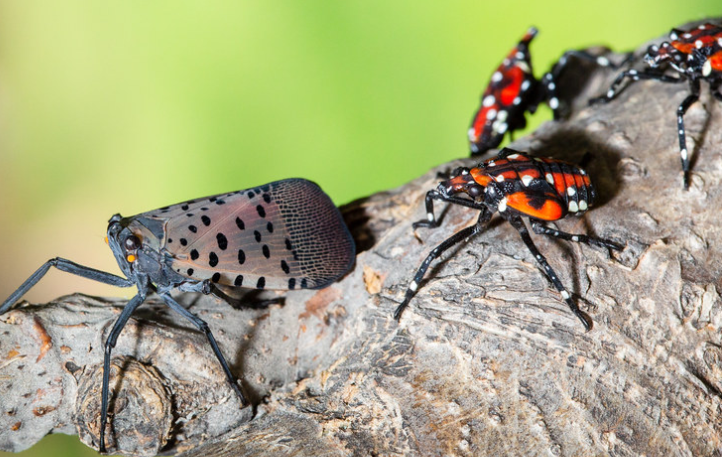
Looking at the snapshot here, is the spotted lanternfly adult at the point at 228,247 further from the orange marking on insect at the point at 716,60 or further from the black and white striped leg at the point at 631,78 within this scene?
the orange marking on insect at the point at 716,60

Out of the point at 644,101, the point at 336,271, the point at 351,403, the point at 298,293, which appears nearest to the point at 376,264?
the point at 336,271

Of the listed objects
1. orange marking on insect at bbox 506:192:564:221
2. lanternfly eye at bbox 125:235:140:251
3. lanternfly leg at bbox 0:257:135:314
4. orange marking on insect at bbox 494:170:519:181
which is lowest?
orange marking on insect at bbox 506:192:564:221

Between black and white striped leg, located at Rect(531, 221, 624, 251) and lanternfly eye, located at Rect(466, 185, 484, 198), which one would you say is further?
lanternfly eye, located at Rect(466, 185, 484, 198)

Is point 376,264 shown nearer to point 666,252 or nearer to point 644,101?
point 666,252

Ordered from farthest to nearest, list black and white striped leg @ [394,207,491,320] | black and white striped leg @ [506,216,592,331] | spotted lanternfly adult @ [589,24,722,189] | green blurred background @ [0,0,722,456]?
1. green blurred background @ [0,0,722,456]
2. spotted lanternfly adult @ [589,24,722,189]
3. black and white striped leg @ [394,207,491,320]
4. black and white striped leg @ [506,216,592,331]

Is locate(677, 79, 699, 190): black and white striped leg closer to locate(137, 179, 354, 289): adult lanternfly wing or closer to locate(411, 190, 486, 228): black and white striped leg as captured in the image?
locate(411, 190, 486, 228): black and white striped leg

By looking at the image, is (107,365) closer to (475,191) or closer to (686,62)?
(475,191)

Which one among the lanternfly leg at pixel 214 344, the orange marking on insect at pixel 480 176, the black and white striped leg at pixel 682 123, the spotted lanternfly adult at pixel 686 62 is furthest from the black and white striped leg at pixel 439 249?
the spotted lanternfly adult at pixel 686 62

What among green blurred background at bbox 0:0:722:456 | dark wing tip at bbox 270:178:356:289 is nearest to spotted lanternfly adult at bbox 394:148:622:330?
dark wing tip at bbox 270:178:356:289
